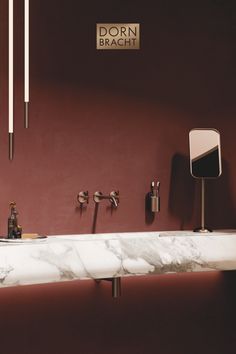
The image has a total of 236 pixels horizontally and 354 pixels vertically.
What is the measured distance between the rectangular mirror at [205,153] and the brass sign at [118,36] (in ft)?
2.01

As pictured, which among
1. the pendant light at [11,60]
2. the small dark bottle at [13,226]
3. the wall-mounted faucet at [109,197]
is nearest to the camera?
the pendant light at [11,60]

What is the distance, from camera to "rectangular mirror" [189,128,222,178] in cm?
352

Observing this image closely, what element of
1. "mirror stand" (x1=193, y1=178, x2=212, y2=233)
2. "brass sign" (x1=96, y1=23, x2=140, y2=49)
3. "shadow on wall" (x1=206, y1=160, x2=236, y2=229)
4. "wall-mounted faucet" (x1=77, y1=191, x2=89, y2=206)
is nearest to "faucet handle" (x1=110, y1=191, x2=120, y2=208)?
"wall-mounted faucet" (x1=77, y1=191, x2=89, y2=206)

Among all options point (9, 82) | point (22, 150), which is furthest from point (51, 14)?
point (22, 150)

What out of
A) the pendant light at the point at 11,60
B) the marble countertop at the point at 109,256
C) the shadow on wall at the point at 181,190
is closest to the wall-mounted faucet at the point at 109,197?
the marble countertop at the point at 109,256

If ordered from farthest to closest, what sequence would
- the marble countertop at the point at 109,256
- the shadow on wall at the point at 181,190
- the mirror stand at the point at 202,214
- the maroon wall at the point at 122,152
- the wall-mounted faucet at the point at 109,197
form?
the shadow on wall at the point at 181,190 → the mirror stand at the point at 202,214 → the wall-mounted faucet at the point at 109,197 → the maroon wall at the point at 122,152 → the marble countertop at the point at 109,256

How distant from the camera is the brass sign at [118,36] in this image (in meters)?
3.47

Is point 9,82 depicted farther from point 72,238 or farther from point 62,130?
point 72,238

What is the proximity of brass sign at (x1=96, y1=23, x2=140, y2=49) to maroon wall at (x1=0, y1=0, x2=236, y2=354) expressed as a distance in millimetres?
37

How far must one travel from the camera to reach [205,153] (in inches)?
139

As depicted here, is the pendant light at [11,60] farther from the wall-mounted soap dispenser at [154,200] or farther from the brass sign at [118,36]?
the wall-mounted soap dispenser at [154,200]

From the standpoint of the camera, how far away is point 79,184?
339 cm

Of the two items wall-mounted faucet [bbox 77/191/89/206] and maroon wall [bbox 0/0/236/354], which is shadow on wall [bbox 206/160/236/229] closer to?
maroon wall [bbox 0/0/236/354]

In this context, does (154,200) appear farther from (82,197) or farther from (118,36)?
(118,36)
